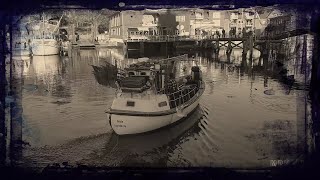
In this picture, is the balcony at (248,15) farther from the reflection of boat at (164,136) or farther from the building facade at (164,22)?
the reflection of boat at (164,136)

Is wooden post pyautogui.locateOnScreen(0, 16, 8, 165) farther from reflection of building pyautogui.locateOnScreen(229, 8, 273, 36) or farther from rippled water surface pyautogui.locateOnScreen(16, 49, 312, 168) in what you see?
reflection of building pyautogui.locateOnScreen(229, 8, 273, 36)

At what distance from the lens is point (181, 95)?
2.19 metres

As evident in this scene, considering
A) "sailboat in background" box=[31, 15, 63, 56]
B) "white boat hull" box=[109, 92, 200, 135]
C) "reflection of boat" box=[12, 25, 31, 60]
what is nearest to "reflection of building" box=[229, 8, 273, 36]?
"white boat hull" box=[109, 92, 200, 135]

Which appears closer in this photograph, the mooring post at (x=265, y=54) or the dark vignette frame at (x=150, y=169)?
the dark vignette frame at (x=150, y=169)

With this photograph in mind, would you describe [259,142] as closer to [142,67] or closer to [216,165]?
[216,165]

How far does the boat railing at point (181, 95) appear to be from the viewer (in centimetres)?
215

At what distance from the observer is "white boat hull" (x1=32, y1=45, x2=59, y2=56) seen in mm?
2096

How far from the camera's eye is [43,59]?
216 centimetres

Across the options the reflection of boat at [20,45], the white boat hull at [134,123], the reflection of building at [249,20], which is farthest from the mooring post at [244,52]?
the reflection of boat at [20,45]

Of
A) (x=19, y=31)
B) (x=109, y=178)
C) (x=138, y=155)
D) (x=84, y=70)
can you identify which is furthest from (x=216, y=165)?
(x=19, y=31)

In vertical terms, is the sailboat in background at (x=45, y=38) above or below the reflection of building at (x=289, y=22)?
below

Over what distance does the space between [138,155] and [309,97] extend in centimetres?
98

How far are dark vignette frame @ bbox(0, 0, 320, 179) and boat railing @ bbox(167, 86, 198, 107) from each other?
14.7 inches

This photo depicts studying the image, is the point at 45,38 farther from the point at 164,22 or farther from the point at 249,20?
the point at 249,20
